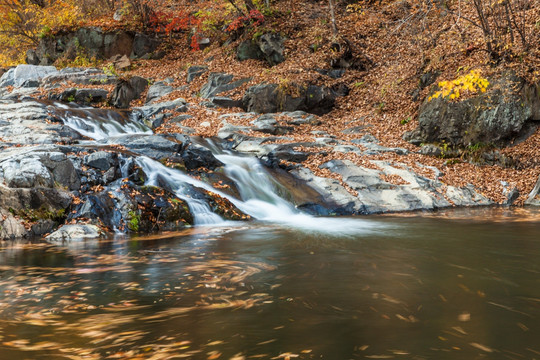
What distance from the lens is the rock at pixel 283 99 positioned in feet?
57.2

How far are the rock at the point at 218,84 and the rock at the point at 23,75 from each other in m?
7.47

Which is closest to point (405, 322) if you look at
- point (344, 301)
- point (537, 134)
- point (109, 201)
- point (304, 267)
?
point (344, 301)

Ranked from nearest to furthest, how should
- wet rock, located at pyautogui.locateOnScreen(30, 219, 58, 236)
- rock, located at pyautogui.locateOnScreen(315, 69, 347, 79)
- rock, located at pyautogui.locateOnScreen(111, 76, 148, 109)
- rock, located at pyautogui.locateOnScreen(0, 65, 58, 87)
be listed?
wet rock, located at pyautogui.locateOnScreen(30, 219, 58, 236) < rock, located at pyautogui.locateOnScreen(111, 76, 148, 109) < rock, located at pyautogui.locateOnScreen(315, 69, 347, 79) < rock, located at pyautogui.locateOnScreen(0, 65, 58, 87)

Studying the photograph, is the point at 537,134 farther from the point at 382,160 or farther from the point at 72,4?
the point at 72,4

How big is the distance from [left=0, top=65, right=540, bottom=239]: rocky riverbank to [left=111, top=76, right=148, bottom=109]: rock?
0.05 m

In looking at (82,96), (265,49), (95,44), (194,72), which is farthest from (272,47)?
(95,44)

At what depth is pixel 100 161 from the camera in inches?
360

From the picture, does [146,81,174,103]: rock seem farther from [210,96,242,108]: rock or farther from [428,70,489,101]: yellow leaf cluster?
[428,70,489,101]: yellow leaf cluster

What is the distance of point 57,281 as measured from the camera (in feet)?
14.4

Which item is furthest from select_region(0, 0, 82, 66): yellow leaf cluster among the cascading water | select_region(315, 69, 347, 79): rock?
select_region(315, 69, 347, 79): rock

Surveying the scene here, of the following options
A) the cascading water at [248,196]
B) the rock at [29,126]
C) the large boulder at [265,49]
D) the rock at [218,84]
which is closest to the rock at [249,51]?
the large boulder at [265,49]

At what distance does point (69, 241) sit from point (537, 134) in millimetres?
13432

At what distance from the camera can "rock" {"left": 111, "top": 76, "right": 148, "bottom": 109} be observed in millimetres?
18073

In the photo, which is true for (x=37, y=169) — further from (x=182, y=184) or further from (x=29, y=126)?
(x=29, y=126)
